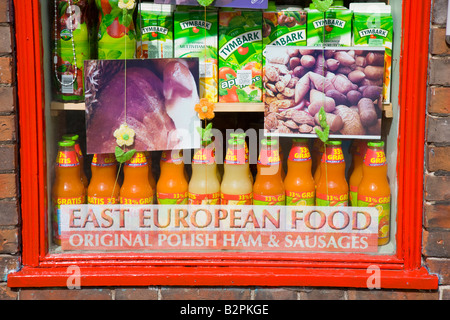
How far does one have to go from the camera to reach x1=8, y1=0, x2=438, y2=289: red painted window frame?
1.86 m

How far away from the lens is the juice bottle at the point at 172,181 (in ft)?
6.80

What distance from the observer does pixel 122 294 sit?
1971mm

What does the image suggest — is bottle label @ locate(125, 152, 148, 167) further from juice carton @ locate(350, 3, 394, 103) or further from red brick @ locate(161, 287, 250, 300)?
juice carton @ locate(350, 3, 394, 103)

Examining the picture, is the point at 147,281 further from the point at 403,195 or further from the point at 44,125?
the point at 403,195

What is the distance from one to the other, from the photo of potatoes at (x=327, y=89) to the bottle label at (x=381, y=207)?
0.79 feet

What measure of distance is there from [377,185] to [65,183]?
117cm

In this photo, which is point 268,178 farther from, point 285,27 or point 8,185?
point 8,185

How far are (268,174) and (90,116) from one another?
27.2 inches

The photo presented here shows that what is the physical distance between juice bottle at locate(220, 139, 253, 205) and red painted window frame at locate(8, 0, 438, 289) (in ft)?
0.68

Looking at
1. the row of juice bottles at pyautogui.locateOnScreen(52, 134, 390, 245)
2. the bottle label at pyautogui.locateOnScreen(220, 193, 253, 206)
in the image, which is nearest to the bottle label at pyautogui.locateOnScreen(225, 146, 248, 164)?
the row of juice bottles at pyautogui.locateOnScreen(52, 134, 390, 245)

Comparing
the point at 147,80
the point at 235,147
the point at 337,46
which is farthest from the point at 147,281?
the point at 337,46

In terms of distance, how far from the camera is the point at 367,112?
195 cm

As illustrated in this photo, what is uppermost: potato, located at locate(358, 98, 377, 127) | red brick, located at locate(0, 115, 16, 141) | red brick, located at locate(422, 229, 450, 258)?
potato, located at locate(358, 98, 377, 127)

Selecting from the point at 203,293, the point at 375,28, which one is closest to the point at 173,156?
the point at 203,293
